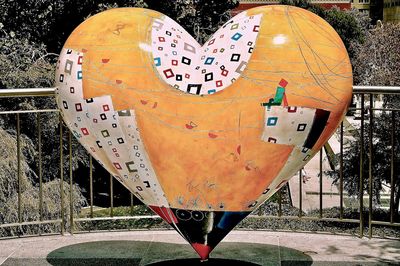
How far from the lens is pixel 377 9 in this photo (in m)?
94.5

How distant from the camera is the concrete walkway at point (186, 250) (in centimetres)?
505

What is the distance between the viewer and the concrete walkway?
505 centimetres

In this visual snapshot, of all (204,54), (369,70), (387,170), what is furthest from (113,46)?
(369,70)

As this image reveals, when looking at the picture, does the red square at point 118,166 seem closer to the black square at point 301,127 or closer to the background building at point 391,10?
the black square at point 301,127

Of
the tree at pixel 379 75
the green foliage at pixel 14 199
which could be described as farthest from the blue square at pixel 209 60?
the tree at pixel 379 75


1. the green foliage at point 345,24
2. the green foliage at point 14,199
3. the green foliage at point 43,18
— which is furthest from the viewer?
the green foliage at point 345,24

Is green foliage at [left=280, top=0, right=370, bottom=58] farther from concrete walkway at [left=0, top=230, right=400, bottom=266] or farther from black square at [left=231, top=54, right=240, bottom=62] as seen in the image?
black square at [left=231, top=54, right=240, bottom=62]

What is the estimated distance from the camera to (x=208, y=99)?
3.92m

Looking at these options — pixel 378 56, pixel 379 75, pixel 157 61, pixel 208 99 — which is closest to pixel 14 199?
pixel 157 61

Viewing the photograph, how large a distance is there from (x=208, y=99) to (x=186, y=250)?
1.65 m

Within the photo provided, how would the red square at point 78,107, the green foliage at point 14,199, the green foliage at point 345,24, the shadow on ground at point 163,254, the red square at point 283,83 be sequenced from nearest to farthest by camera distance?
the red square at point 283,83, the red square at point 78,107, the shadow on ground at point 163,254, the green foliage at point 14,199, the green foliage at point 345,24

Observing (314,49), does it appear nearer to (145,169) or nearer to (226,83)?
(226,83)

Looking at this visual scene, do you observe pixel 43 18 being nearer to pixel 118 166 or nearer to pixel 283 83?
pixel 118 166

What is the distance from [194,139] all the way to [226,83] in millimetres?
321
